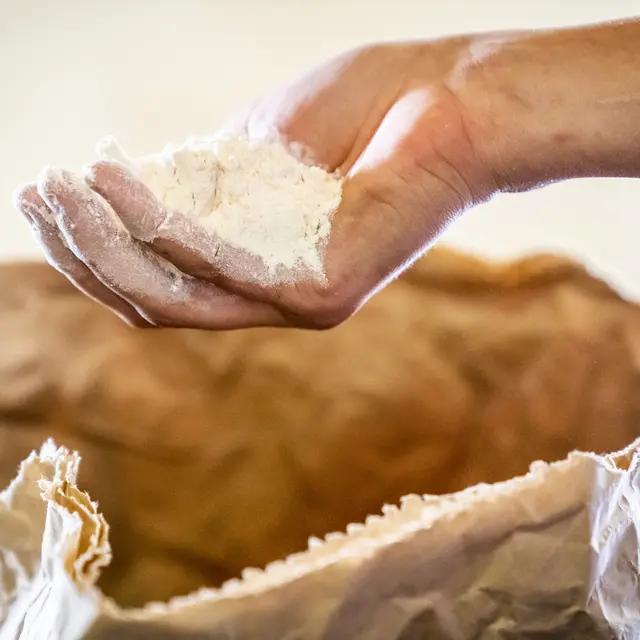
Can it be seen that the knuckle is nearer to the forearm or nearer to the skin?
the skin

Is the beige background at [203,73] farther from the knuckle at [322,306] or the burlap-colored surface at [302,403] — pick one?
the knuckle at [322,306]

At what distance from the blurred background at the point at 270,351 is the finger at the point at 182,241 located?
0.85 feet

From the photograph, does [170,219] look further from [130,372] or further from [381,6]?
[381,6]

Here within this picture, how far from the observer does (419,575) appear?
272 mm

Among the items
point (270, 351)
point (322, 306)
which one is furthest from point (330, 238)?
point (270, 351)

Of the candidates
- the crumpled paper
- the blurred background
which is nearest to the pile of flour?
the crumpled paper

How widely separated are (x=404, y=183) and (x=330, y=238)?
0.16ft

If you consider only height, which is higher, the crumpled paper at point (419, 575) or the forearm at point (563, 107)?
the forearm at point (563, 107)

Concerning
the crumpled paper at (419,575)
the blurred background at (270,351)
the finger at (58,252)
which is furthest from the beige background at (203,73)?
the crumpled paper at (419,575)

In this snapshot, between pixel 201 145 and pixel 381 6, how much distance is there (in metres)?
0.37

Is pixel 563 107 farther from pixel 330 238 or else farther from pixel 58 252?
pixel 58 252

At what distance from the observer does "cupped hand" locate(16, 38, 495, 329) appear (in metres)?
0.31

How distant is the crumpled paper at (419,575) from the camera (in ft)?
0.81

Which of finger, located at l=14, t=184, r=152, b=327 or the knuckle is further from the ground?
finger, located at l=14, t=184, r=152, b=327
